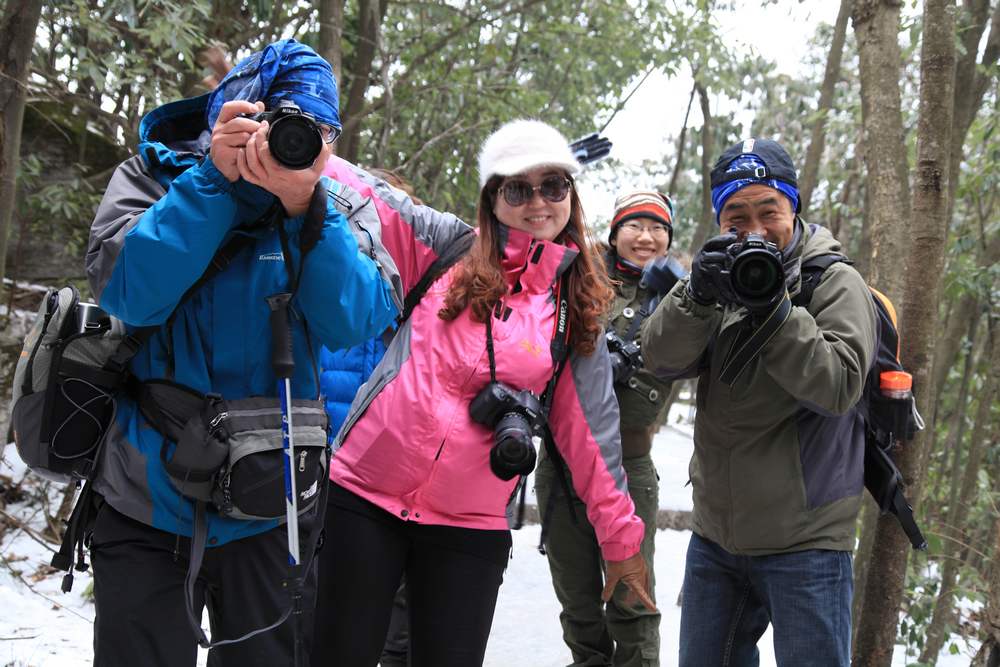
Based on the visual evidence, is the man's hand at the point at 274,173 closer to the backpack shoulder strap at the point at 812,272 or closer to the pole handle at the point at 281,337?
the pole handle at the point at 281,337

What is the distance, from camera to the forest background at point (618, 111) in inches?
119

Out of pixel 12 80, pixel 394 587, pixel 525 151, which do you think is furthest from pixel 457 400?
pixel 12 80

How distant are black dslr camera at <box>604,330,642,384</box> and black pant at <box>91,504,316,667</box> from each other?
173cm

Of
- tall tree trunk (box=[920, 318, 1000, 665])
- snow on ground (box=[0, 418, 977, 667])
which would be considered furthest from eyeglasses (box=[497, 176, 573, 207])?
tall tree trunk (box=[920, 318, 1000, 665])

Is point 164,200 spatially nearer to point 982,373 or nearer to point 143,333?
point 143,333

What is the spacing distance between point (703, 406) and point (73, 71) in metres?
4.43

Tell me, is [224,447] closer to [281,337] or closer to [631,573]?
[281,337]

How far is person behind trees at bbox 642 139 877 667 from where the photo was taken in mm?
2281

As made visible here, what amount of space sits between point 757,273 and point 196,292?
4.39 feet

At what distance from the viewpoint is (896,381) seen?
248cm

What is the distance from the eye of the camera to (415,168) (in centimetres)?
910

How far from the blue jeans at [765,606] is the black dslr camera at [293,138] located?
162 cm

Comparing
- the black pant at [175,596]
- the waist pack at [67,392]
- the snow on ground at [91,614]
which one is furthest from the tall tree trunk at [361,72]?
the black pant at [175,596]

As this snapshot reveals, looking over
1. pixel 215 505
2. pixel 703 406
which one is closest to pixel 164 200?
pixel 215 505
